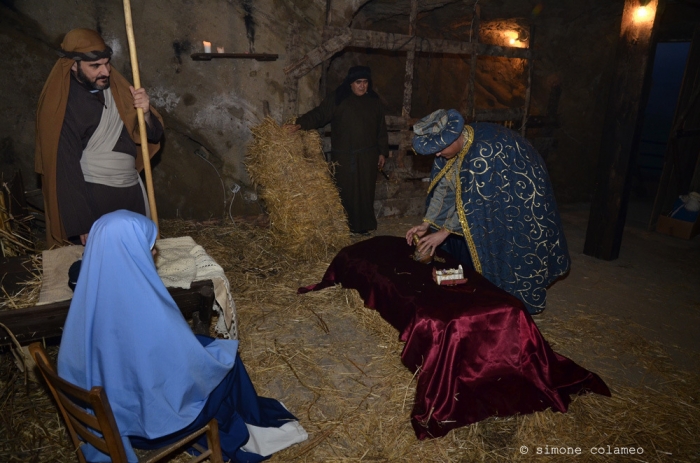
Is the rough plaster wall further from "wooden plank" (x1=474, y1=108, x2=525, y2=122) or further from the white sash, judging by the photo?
the white sash

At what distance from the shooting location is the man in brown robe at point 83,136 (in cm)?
328

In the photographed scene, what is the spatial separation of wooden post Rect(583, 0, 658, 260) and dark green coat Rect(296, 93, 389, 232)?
2888 millimetres

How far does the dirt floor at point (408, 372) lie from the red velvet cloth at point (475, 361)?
0.12 meters

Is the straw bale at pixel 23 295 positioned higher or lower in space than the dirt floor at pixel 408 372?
higher

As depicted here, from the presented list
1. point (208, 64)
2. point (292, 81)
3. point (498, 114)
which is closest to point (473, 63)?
point (498, 114)

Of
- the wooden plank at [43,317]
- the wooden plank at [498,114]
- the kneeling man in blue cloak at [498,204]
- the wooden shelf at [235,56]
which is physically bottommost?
the wooden plank at [43,317]

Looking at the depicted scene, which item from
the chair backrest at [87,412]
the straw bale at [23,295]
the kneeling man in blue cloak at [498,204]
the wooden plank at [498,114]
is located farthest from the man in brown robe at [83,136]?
the wooden plank at [498,114]

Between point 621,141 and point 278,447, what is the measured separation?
5.41m

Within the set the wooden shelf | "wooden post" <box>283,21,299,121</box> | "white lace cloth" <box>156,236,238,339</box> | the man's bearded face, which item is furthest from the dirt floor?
the wooden shelf

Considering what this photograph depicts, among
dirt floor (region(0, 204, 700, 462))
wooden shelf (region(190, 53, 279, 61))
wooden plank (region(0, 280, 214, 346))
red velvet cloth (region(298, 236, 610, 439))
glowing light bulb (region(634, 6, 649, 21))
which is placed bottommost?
dirt floor (region(0, 204, 700, 462))

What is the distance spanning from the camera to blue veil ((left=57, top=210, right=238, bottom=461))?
6.40 ft

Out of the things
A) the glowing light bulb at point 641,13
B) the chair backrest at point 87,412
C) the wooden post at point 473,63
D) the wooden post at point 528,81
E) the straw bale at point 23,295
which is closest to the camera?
the chair backrest at point 87,412

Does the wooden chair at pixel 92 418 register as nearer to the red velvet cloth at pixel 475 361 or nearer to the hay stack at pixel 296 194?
the red velvet cloth at pixel 475 361

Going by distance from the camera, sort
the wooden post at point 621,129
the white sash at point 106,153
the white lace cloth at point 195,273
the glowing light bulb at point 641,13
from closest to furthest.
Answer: the white lace cloth at point 195,273, the white sash at point 106,153, the glowing light bulb at point 641,13, the wooden post at point 621,129
